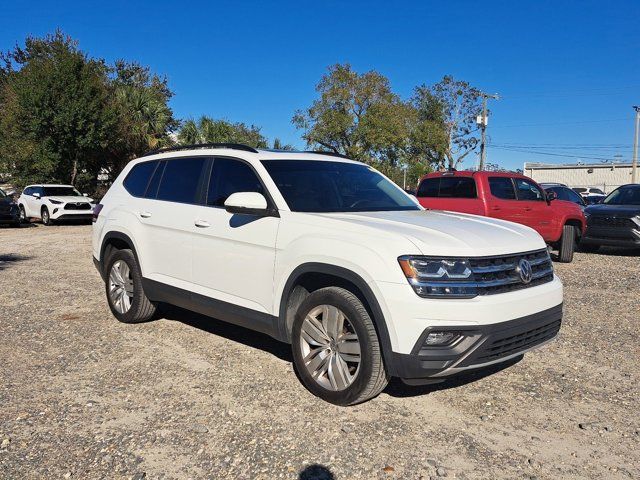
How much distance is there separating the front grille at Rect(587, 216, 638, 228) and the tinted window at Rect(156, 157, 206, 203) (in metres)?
9.95

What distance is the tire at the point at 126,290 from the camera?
5680 millimetres

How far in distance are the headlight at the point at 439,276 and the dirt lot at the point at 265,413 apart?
892 mm

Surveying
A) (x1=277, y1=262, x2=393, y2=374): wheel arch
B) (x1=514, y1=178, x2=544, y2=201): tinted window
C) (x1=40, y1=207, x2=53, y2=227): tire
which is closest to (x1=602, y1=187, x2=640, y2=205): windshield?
(x1=514, y1=178, x2=544, y2=201): tinted window

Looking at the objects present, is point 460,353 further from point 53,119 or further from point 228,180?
point 53,119

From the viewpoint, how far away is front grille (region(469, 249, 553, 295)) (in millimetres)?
3484

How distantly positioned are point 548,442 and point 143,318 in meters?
4.07

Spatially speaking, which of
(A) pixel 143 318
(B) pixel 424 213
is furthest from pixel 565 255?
(A) pixel 143 318

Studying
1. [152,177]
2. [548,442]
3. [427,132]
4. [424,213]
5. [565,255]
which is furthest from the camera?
[427,132]

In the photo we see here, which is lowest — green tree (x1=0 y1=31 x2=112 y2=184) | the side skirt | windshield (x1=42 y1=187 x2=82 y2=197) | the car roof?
the side skirt

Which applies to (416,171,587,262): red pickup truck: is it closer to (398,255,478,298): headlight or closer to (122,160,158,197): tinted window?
(122,160,158,197): tinted window

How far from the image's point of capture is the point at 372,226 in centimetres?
374

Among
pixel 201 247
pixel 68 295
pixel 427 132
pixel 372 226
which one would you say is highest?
pixel 427 132

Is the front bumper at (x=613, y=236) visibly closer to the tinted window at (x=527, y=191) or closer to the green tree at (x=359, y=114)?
the tinted window at (x=527, y=191)

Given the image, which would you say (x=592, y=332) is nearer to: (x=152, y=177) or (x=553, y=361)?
(x=553, y=361)
